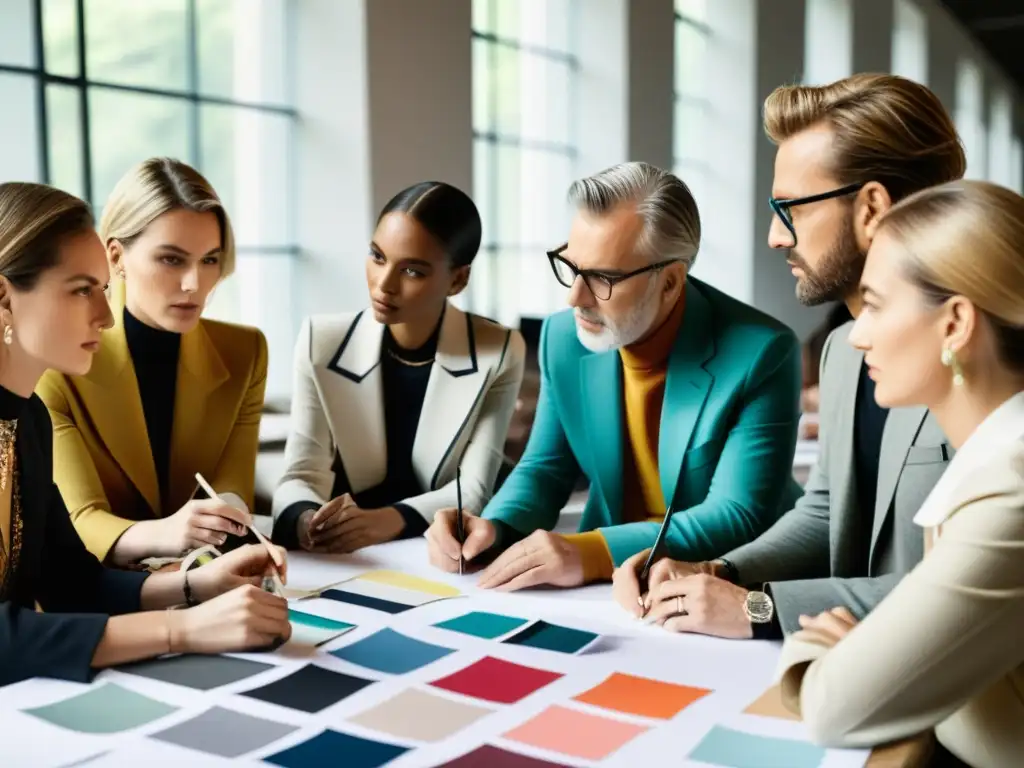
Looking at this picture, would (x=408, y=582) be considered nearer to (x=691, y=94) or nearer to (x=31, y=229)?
(x=31, y=229)

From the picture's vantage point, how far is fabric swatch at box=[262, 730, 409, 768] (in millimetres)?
1152

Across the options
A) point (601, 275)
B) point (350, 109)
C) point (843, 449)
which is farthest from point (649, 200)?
point (350, 109)

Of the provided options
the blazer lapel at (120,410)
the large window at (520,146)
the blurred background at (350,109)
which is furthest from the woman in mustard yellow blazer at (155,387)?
the large window at (520,146)

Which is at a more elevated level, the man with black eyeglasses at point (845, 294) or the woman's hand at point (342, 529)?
the man with black eyeglasses at point (845, 294)

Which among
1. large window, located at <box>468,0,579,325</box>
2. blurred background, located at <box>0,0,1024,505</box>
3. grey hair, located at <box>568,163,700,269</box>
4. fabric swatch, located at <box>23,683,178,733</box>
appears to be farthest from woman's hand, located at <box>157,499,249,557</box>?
large window, located at <box>468,0,579,325</box>

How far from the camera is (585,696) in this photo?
1354mm

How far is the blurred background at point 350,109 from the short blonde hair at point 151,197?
146cm

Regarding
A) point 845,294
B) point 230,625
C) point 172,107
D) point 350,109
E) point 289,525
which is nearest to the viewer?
point 230,625

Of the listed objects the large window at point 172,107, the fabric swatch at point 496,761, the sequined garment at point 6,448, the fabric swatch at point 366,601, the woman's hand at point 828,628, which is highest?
the large window at point 172,107

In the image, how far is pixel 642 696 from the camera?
136 centimetres

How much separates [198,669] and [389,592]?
44 centimetres

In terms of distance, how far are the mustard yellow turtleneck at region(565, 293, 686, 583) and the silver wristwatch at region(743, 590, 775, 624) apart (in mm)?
652

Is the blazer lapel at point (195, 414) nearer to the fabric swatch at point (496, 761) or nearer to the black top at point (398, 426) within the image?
the black top at point (398, 426)

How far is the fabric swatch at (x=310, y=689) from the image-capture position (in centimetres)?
132
